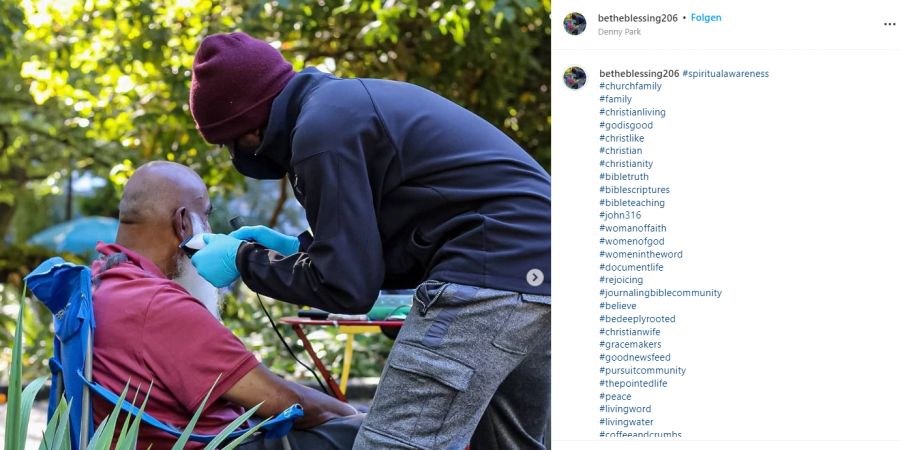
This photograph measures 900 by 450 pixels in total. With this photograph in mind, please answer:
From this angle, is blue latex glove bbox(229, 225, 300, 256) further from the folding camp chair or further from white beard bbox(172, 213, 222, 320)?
the folding camp chair

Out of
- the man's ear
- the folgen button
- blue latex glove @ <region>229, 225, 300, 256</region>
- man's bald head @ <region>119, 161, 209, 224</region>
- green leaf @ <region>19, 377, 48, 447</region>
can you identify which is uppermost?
man's bald head @ <region>119, 161, 209, 224</region>

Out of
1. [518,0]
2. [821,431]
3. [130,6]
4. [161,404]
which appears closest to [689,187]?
[821,431]

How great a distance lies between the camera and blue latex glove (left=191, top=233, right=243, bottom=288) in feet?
9.85

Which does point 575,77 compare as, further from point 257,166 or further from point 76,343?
point 76,343

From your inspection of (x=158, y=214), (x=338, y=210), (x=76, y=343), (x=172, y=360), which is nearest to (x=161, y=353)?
(x=172, y=360)

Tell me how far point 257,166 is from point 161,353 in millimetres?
524

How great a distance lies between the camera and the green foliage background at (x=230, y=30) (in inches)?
296

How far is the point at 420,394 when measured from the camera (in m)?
2.69

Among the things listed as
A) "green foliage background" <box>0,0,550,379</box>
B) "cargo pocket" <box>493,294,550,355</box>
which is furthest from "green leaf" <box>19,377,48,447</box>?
"green foliage background" <box>0,0,550,379</box>

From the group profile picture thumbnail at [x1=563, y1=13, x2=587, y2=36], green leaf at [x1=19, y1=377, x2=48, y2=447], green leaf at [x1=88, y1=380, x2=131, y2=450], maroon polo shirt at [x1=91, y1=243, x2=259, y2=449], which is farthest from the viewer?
maroon polo shirt at [x1=91, y1=243, x2=259, y2=449]

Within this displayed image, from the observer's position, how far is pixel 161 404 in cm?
300

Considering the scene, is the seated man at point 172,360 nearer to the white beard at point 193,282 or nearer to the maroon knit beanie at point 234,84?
the white beard at point 193,282

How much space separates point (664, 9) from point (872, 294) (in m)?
0.55

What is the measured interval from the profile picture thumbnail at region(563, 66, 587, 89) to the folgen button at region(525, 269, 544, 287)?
891 mm
